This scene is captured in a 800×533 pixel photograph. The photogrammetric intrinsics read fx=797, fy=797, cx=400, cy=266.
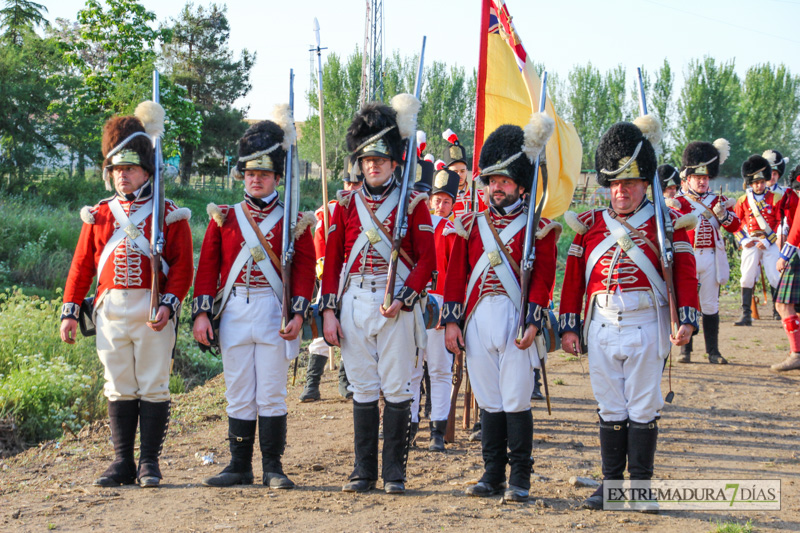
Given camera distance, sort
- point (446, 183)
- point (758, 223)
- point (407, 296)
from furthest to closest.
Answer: point (758, 223), point (446, 183), point (407, 296)

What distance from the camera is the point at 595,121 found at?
51688mm

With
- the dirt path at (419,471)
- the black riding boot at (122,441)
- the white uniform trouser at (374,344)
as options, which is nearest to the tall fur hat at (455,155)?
the dirt path at (419,471)

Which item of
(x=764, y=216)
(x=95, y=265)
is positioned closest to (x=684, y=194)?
(x=764, y=216)

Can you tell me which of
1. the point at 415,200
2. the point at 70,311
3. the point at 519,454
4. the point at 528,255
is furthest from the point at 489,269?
the point at 70,311

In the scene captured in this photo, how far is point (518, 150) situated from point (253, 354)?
2089 mm

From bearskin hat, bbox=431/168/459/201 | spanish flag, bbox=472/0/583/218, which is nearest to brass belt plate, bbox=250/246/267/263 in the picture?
bearskin hat, bbox=431/168/459/201

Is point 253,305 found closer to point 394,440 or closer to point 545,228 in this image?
point 394,440

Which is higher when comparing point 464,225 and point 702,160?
point 702,160

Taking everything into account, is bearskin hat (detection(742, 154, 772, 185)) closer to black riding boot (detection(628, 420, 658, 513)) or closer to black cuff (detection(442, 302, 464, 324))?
black riding boot (detection(628, 420, 658, 513))

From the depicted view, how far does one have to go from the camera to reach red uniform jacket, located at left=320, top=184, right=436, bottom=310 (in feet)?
16.1

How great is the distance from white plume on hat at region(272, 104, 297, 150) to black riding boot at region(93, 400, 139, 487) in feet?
6.49

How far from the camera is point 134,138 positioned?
521 centimetres

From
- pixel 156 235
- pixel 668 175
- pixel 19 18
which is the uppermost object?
pixel 19 18

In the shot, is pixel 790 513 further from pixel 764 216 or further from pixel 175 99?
pixel 175 99
